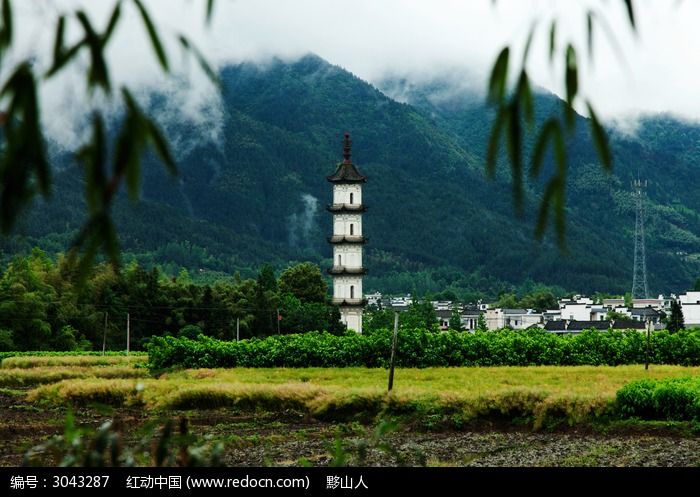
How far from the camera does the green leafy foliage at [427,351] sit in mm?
37469

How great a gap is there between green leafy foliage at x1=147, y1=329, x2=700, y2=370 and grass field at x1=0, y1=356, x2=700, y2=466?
18.4ft

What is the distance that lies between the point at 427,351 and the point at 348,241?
29.0 metres

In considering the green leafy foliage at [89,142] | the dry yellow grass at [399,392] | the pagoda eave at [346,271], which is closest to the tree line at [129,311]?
the pagoda eave at [346,271]

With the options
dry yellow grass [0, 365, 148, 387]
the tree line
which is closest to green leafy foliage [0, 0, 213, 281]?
dry yellow grass [0, 365, 148, 387]

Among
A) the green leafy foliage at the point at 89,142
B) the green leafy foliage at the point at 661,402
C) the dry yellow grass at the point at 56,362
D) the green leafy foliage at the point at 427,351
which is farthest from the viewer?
the dry yellow grass at the point at 56,362

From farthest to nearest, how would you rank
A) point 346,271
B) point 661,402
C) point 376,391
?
point 346,271 → point 376,391 → point 661,402

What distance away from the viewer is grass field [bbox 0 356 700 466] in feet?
54.2

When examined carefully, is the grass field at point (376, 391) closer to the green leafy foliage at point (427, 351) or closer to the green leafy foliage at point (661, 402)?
the green leafy foliage at point (661, 402)

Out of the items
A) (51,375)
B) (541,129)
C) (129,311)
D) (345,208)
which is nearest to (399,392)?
(51,375)

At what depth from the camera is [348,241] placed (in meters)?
65.8

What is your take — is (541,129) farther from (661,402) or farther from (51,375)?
(51,375)

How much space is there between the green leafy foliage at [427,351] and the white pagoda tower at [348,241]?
26081 mm

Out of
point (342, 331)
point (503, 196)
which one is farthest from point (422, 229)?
point (342, 331)
